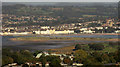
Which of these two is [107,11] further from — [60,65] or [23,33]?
[60,65]

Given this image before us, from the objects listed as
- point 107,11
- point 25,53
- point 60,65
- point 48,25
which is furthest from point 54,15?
point 60,65

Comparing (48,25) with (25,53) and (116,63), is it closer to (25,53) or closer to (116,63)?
(25,53)

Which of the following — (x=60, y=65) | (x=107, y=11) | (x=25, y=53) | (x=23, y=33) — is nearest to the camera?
(x=60, y=65)

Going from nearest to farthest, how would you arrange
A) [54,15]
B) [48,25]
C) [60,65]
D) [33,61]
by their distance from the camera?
[60,65] → [33,61] → [48,25] → [54,15]

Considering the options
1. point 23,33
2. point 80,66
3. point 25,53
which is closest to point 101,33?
point 23,33

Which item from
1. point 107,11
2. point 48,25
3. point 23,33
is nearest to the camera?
point 23,33

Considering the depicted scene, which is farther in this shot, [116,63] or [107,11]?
[107,11]

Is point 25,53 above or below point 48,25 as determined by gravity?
above

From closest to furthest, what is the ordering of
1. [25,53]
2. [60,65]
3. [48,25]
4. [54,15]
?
[60,65] → [25,53] → [48,25] → [54,15]

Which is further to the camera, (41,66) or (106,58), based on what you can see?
(106,58)
